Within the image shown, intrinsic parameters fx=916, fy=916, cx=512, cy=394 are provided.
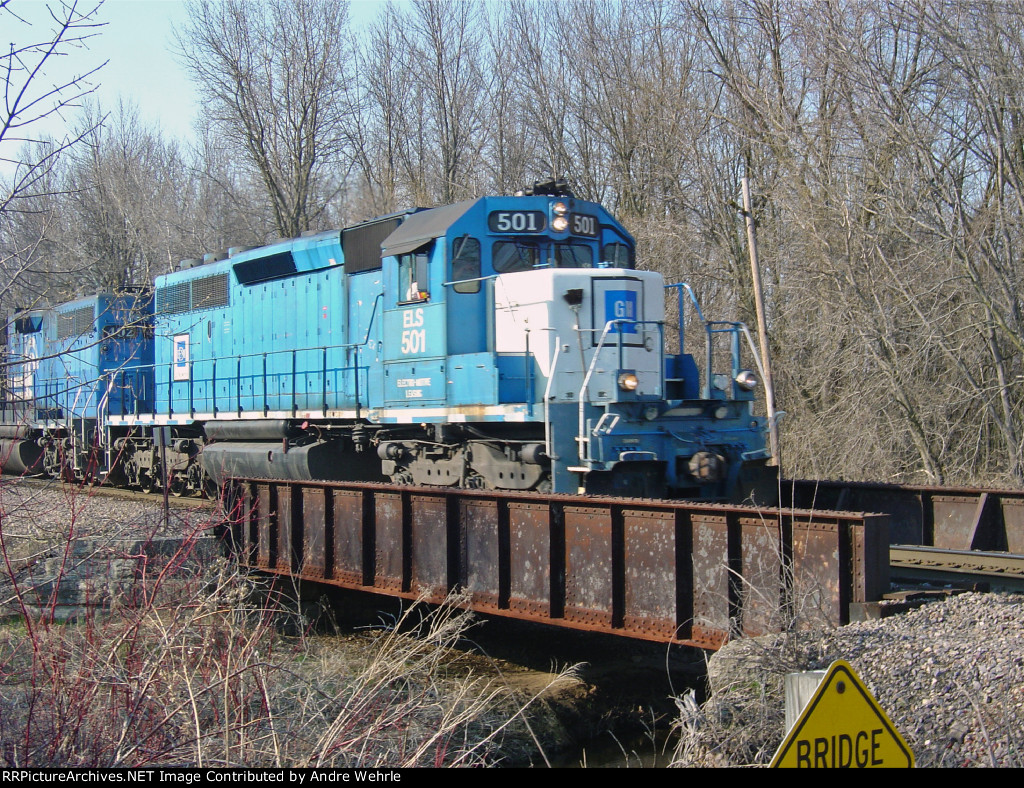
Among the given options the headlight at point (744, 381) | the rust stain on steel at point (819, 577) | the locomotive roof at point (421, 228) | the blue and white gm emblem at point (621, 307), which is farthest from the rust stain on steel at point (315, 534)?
the rust stain on steel at point (819, 577)

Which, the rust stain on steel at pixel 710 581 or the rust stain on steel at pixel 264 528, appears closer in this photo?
the rust stain on steel at pixel 710 581

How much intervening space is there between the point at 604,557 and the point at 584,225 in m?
5.28

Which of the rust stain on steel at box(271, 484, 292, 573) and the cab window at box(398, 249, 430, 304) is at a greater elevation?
the cab window at box(398, 249, 430, 304)

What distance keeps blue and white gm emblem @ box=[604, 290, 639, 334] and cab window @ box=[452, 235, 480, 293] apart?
1.53 meters

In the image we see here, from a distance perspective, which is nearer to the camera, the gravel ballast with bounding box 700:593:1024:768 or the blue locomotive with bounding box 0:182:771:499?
the gravel ballast with bounding box 700:593:1024:768

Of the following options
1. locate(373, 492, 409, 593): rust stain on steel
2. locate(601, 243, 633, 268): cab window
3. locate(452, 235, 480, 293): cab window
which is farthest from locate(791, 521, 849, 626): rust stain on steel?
locate(601, 243, 633, 268): cab window

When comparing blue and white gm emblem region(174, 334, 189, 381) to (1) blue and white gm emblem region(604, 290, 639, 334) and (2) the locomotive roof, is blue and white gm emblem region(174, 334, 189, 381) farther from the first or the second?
(1) blue and white gm emblem region(604, 290, 639, 334)

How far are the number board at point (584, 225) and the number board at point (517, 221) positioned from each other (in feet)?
1.13

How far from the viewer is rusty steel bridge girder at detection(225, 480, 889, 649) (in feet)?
18.9

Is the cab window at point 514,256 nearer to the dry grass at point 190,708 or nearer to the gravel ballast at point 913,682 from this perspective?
the dry grass at point 190,708

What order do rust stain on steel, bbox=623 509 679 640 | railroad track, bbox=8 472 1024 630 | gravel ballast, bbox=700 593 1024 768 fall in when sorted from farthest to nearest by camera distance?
rust stain on steel, bbox=623 509 679 640 → railroad track, bbox=8 472 1024 630 → gravel ballast, bbox=700 593 1024 768

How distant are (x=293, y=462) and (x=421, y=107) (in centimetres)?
2484

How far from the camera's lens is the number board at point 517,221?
34.8 feet

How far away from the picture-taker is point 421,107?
114 feet
